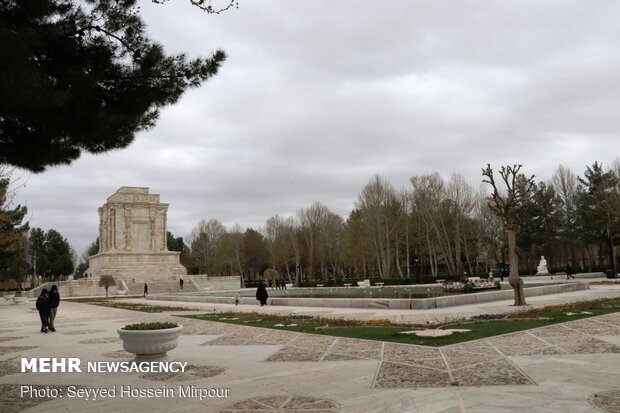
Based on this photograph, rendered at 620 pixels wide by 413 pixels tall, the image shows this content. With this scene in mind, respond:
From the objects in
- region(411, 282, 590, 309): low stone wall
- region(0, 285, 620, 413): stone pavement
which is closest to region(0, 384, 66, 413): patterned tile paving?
region(0, 285, 620, 413): stone pavement

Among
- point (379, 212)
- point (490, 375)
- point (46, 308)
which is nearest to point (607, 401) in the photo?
point (490, 375)

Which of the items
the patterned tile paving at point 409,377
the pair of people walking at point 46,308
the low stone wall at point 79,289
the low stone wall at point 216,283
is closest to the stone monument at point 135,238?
the low stone wall at point 216,283

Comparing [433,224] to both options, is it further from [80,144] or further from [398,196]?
[80,144]

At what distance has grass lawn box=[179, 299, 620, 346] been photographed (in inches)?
457

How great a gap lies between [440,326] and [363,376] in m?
6.63

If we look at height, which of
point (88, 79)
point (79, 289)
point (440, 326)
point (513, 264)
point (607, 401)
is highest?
point (88, 79)

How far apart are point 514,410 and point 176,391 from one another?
4.74 m

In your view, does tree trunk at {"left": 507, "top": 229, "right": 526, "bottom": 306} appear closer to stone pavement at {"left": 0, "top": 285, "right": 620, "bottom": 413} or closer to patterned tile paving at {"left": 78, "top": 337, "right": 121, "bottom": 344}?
stone pavement at {"left": 0, "top": 285, "right": 620, "bottom": 413}

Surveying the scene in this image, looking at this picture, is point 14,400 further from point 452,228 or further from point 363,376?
point 452,228

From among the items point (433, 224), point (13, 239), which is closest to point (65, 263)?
point (13, 239)

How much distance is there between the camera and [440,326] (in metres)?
13.8

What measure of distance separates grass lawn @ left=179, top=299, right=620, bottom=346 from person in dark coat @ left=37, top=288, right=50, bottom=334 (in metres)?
6.00

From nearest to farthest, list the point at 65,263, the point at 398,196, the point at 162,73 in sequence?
1. the point at 162,73
2. the point at 398,196
3. the point at 65,263

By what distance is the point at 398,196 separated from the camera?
61.4 m
